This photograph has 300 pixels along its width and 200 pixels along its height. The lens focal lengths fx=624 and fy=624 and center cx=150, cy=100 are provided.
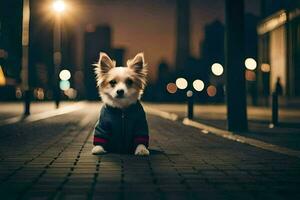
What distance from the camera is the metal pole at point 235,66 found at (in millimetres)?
15820

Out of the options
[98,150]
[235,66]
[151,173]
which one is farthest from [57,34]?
[151,173]

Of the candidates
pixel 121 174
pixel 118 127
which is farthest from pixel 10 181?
pixel 118 127

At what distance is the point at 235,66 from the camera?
1580 centimetres

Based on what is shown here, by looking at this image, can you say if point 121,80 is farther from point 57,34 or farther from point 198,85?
point 198,85

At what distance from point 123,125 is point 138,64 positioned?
972 mm

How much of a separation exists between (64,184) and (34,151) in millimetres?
4054

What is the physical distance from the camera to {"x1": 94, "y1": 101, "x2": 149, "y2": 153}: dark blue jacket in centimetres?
961

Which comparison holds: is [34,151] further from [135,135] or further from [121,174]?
[121,174]

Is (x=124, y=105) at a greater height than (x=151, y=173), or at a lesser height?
greater

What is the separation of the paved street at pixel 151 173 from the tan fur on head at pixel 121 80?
0.92m

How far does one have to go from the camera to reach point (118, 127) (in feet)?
31.7

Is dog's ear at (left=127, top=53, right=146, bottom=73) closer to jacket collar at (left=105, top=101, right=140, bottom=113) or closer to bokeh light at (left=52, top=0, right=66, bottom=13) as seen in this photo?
jacket collar at (left=105, top=101, right=140, bottom=113)

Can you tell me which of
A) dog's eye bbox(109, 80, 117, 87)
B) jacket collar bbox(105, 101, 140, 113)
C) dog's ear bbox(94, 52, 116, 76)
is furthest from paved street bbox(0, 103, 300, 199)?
dog's ear bbox(94, 52, 116, 76)

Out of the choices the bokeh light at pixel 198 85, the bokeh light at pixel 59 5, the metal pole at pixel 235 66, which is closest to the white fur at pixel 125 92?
the metal pole at pixel 235 66
